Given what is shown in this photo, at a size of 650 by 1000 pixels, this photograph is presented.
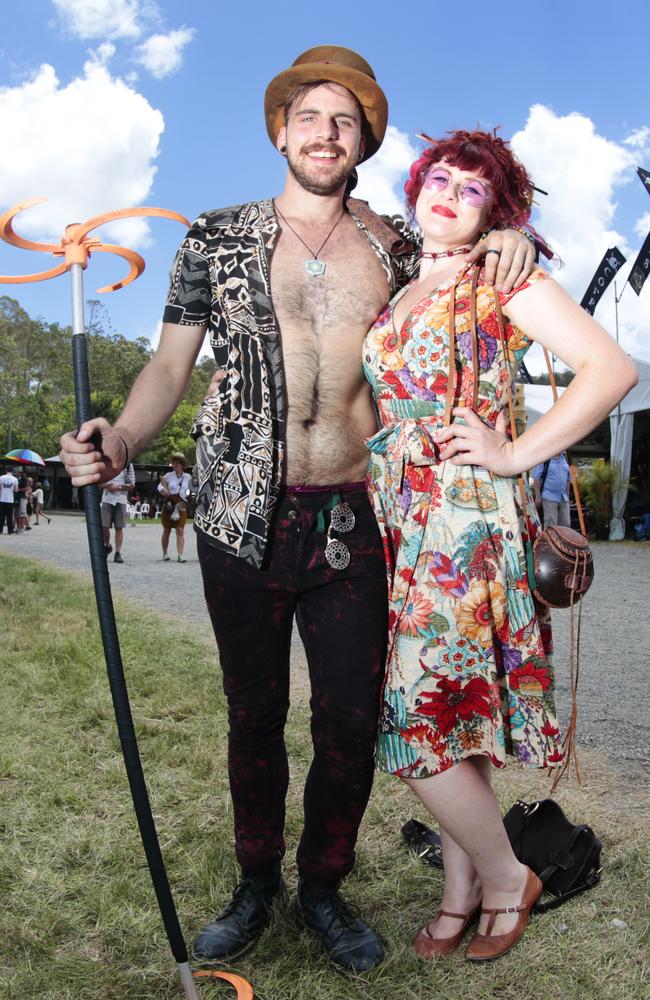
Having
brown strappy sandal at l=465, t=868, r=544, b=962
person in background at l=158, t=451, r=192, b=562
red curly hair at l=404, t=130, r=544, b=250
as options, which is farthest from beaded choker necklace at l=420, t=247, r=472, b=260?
person in background at l=158, t=451, r=192, b=562

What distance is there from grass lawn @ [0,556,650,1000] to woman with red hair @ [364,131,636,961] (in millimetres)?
448

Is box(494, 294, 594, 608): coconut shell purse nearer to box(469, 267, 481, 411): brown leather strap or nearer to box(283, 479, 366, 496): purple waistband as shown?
box(469, 267, 481, 411): brown leather strap

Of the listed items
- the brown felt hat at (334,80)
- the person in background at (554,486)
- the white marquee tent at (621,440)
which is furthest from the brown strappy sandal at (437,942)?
the white marquee tent at (621,440)

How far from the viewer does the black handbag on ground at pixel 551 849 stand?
2.87 metres

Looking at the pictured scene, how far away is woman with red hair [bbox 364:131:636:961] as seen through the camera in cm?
223

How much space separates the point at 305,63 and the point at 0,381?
6830cm

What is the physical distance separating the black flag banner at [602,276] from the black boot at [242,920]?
19.7 m

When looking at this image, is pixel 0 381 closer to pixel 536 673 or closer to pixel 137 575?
pixel 137 575

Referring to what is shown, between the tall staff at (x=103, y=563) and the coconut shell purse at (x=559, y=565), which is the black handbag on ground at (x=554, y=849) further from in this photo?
the tall staff at (x=103, y=563)

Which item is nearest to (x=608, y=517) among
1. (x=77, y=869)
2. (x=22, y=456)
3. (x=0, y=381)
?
(x=77, y=869)

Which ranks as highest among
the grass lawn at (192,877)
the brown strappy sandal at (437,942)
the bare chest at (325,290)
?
the bare chest at (325,290)

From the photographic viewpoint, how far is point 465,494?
228 centimetres

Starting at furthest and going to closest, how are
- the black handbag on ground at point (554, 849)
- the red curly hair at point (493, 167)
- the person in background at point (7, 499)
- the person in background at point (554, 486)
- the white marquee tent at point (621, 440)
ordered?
the person in background at point (7, 499) → the white marquee tent at point (621, 440) → the person in background at point (554, 486) → the black handbag on ground at point (554, 849) → the red curly hair at point (493, 167)

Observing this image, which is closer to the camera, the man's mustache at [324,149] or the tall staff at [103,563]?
the tall staff at [103,563]
